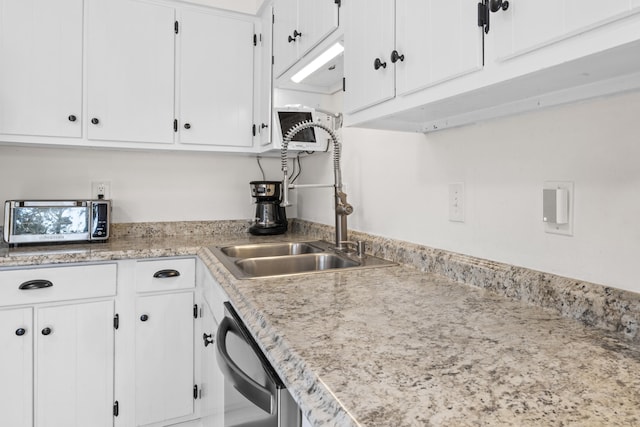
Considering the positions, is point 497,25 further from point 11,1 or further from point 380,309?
point 11,1

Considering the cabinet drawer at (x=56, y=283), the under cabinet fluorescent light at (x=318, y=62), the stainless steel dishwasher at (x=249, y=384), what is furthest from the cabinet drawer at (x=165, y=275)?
the under cabinet fluorescent light at (x=318, y=62)

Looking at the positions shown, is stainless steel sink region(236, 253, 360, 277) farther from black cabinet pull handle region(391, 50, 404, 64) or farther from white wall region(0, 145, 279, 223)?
white wall region(0, 145, 279, 223)

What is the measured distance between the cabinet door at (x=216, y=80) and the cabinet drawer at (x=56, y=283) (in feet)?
2.64

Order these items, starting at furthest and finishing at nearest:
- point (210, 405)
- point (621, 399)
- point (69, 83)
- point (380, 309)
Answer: point (69, 83), point (210, 405), point (380, 309), point (621, 399)

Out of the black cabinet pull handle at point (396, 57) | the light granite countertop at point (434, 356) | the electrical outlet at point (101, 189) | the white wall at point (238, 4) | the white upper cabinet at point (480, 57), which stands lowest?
the light granite countertop at point (434, 356)

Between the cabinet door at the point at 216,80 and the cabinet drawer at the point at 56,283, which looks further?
the cabinet door at the point at 216,80

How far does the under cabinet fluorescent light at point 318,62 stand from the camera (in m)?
1.36

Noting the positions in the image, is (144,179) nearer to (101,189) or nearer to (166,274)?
(101,189)

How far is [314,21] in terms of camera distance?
Result: 142cm

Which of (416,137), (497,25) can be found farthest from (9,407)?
(497,25)

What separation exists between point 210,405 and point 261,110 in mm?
1497

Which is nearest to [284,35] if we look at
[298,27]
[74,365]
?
[298,27]

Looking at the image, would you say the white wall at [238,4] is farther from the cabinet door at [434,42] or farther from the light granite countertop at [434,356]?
the light granite countertop at [434,356]

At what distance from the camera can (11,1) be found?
1696 millimetres
